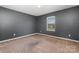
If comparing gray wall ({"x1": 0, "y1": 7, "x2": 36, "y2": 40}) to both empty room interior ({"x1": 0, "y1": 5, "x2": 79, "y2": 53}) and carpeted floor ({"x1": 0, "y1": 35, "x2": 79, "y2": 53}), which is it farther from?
carpeted floor ({"x1": 0, "y1": 35, "x2": 79, "y2": 53})

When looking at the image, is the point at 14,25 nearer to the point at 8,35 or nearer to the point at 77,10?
the point at 8,35

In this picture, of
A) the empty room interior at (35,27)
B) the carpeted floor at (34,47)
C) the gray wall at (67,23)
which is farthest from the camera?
the gray wall at (67,23)

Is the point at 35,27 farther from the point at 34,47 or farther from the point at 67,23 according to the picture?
the point at 67,23

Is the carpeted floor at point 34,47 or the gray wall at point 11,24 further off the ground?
the gray wall at point 11,24

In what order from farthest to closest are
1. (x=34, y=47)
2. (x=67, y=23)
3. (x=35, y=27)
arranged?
(x=67, y=23), (x=35, y=27), (x=34, y=47)

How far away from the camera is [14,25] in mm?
2850

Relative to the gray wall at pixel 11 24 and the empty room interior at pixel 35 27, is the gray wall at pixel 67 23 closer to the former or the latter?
the empty room interior at pixel 35 27

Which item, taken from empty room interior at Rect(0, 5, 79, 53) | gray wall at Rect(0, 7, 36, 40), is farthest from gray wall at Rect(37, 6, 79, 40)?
gray wall at Rect(0, 7, 36, 40)

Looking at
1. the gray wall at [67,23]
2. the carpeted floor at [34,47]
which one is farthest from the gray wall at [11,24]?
the gray wall at [67,23]

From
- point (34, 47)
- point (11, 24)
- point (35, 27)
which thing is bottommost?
point (34, 47)

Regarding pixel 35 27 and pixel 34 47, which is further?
pixel 35 27

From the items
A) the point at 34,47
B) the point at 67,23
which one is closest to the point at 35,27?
the point at 34,47
